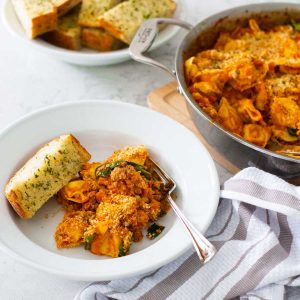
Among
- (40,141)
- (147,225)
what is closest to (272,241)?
(147,225)

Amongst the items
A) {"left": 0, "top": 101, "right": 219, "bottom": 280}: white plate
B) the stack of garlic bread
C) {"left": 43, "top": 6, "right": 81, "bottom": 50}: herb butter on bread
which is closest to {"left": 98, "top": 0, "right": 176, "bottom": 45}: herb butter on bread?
the stack of garlic bread

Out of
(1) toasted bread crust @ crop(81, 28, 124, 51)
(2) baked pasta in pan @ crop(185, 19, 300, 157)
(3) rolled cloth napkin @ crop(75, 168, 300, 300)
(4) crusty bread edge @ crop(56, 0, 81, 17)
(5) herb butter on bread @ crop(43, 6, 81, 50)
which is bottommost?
(3) rolled cloth napkin @ crop(75, 168, 300, 300)

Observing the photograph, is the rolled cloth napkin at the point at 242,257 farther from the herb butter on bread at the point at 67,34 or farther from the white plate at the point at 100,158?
the herb butter on bread at the point at 67,34

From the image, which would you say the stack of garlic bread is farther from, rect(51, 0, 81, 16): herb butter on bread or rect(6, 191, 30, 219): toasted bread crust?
rect(6, 191, 30, 219): toasted bread crust

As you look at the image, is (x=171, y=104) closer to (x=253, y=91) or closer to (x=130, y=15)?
(x=253, y=91)

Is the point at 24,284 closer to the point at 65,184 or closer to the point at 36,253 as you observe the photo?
the point at 36,253
